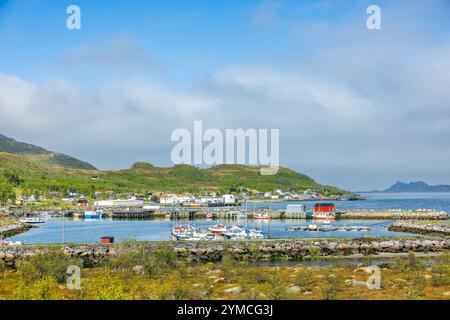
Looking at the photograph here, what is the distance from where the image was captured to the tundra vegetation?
52.4 ft

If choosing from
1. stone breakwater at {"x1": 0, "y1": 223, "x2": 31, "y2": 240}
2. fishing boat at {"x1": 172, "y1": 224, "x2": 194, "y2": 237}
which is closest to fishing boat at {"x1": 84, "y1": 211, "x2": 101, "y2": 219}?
stone breakwater at {"x1": 0, "y1": 223, "x2": 31, "y2": 240}

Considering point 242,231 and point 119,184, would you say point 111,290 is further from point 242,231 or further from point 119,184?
point 119,184

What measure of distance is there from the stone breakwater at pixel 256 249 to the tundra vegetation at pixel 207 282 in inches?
364

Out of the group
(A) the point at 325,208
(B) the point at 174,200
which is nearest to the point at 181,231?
(A) the point at 325,208

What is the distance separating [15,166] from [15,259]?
178m

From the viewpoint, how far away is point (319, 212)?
91500 millimetres

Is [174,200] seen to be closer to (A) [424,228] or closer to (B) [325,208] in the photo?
(B) [325,208]

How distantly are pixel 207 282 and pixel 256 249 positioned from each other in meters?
17.9

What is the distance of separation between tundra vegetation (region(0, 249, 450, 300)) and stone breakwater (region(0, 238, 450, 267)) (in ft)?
30.4

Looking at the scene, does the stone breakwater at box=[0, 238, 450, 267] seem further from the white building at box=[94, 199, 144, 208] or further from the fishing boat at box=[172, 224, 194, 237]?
the white building at box=[94, 199, 144, 208]

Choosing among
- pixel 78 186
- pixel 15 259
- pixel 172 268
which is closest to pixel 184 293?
pixel 172 268

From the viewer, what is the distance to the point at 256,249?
38.6 metres

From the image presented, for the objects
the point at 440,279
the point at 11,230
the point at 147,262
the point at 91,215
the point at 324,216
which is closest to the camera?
the point at 440,279
